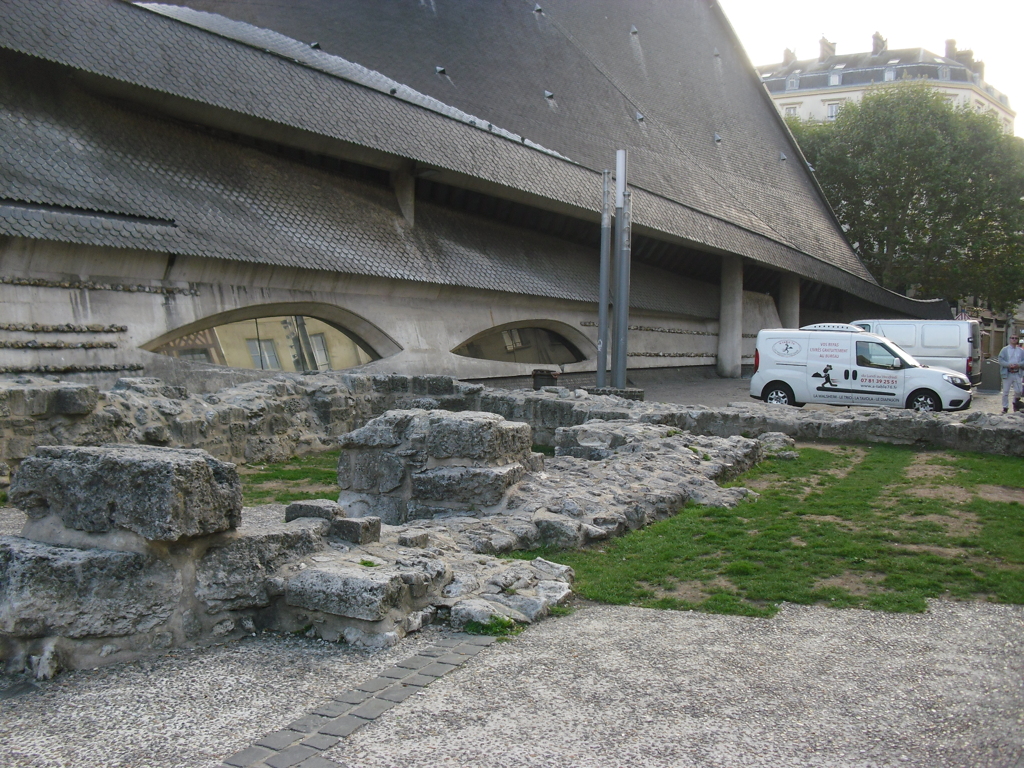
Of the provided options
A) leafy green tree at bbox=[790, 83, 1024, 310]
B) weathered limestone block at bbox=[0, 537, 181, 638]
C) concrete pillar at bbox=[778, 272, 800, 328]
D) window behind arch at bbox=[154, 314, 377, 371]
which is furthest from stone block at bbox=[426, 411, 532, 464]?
leafy green tree at bbox=[790, 83, 1024, 310]

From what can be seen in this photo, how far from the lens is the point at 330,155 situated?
20.0 m

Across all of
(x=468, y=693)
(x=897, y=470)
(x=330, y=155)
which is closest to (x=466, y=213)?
(x=330, y=155)

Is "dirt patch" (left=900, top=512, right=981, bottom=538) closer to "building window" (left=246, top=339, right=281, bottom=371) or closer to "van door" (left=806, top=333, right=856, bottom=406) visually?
"van door" (left=806, top=333, right=856, bottom=406)

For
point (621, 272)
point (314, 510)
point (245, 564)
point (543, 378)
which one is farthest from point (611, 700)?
point (621, 272)

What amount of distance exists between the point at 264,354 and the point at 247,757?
51.8 ft

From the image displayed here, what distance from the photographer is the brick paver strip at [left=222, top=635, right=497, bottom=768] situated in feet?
10.6

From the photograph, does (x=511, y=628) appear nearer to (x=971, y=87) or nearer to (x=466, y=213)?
(x=466, y=213)

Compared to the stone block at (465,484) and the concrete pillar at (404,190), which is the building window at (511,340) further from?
the stone block at (465,484)

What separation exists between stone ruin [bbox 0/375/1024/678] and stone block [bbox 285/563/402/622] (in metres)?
0.01

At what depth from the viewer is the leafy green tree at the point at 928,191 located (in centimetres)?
A: 4297

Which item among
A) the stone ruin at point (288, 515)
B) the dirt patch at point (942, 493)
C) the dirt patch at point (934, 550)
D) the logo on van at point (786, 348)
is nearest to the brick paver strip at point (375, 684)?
the stone ruin at point (288, 515)

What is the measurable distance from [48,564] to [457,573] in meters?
2.39

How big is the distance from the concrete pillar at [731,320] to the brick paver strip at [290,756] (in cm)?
3176

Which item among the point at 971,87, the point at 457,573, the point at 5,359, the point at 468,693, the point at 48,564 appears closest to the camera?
the point at 468,693
